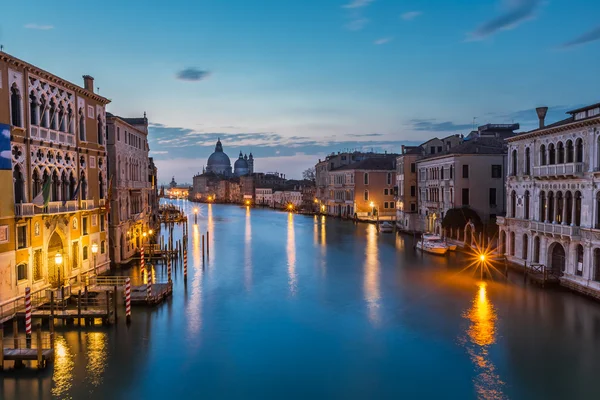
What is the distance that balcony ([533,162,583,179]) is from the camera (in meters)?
19.9

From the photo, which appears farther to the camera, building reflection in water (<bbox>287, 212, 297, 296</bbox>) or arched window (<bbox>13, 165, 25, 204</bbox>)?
A: building reflection in water (<bbox>287, 212, 297, 296</bbox>)

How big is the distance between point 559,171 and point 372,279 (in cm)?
958

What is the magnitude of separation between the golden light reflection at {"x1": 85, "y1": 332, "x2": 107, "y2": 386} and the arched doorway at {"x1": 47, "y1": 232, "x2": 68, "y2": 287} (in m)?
4.00

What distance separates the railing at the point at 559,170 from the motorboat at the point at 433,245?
9322 mm

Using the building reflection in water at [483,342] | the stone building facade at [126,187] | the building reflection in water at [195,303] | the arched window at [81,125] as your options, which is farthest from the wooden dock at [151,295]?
the building reflection in water at [483,342]

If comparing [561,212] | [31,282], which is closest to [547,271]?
[561,212]

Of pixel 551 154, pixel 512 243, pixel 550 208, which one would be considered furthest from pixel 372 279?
pixel 551 154

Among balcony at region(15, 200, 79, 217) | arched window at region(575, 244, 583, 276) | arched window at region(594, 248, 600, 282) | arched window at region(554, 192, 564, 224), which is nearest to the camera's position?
balcony at region(15, 200, 79, 217)

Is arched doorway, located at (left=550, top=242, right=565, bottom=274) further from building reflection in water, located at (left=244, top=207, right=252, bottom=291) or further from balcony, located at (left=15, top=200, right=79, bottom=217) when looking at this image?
balcony, located at (left=15, top=200, right=79, bottom=217)

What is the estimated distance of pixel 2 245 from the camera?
15531 mm

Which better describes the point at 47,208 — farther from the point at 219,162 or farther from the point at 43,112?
the point at 219,162

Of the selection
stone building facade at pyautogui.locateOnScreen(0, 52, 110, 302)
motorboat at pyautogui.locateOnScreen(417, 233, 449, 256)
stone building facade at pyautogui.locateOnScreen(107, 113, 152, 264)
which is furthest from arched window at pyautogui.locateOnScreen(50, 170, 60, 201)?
motorboat at pyautogui.locateOnScreen(417, 233, 449, 256)

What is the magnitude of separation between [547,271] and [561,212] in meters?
2.61

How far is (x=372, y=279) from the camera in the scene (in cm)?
2442
